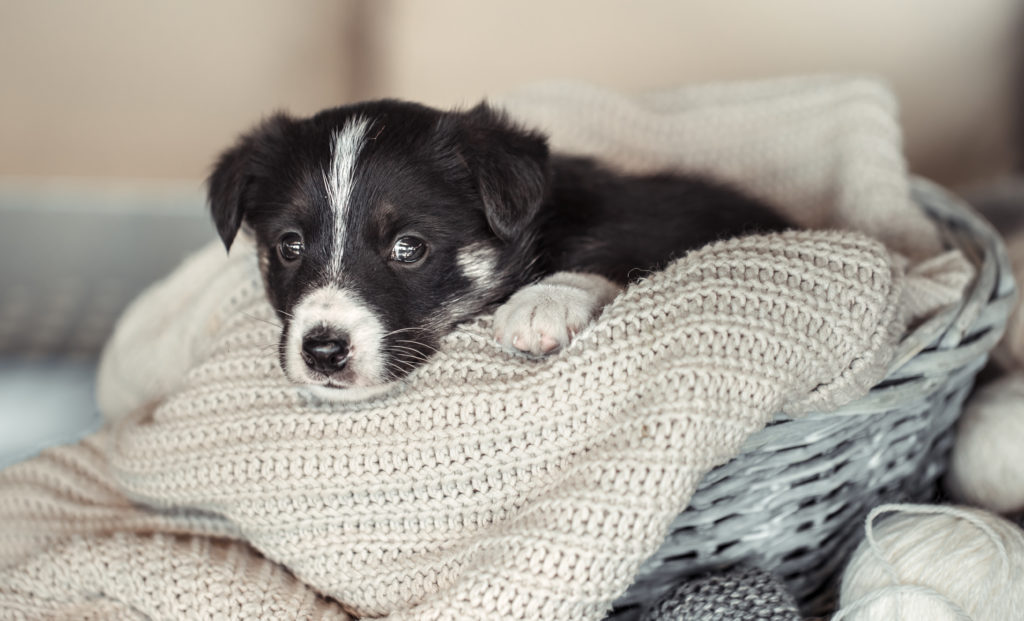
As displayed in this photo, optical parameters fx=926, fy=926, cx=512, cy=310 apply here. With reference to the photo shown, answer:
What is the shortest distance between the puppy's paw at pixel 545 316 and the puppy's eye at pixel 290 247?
0.41 m

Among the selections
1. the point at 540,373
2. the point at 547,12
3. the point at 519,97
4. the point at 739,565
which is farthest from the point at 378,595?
the point at 547,12

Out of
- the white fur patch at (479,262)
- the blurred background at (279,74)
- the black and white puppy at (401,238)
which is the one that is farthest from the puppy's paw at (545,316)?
the blurred background at (279,74)

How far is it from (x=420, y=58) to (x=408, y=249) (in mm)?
2004

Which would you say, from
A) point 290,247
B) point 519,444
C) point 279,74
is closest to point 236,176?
point 290,247

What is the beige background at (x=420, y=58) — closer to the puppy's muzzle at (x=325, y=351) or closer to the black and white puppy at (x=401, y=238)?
the black and white puppy at (x=401, y=238)

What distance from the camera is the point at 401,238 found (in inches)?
64.9

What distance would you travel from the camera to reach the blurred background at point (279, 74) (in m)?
3.24

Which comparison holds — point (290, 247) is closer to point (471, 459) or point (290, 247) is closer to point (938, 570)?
point (471, 459)

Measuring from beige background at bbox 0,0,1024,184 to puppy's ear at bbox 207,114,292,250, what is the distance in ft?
4.67

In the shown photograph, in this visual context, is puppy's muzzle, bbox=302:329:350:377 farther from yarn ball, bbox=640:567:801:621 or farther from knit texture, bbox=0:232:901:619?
yarn ball, bbox=640:567:801:621

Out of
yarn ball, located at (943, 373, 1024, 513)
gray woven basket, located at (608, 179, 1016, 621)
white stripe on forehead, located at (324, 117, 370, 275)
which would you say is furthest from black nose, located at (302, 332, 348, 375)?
yarn ball, located at (943, 373, 1024, 513)

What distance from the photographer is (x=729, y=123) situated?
2561mm

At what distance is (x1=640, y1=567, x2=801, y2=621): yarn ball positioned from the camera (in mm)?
1386

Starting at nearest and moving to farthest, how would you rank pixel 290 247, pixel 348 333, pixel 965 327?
1. pixel 348 333
2. pixel 965 327
3. pixel 290 247
